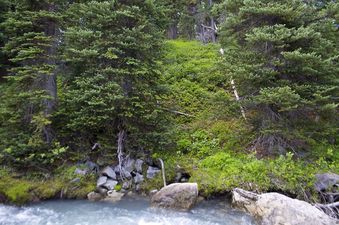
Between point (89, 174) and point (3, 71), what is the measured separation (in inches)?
281

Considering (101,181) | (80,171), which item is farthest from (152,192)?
(80,171)

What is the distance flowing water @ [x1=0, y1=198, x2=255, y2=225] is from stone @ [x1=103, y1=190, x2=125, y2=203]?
0.21 m

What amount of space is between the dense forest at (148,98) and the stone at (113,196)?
756 mm

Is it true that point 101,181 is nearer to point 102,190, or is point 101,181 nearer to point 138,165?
point 102,190

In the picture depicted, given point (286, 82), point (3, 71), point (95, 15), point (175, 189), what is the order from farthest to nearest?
point (3, 71) → point (95, 15) → point (286, 82) → point (175, 189)

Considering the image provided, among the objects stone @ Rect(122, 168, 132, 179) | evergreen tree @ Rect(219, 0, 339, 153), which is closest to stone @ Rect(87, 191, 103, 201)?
stone @ Rect(122, 168, 132, 179)

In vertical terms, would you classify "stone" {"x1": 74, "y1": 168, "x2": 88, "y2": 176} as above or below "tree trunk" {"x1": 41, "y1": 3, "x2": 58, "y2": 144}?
below

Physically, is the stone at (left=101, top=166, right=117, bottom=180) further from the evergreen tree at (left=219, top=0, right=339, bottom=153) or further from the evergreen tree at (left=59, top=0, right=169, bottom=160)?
the evergreen tree at (left=219, top=0, right=339, bottom=153)

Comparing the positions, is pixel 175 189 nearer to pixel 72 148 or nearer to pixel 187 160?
pixel 187 160

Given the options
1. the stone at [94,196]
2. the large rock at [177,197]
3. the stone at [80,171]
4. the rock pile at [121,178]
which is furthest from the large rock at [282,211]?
the stone at [80,171]

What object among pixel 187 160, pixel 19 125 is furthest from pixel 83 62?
pixel 187 160

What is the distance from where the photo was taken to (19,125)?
9.01 metres

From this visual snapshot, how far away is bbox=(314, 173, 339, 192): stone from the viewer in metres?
8.17

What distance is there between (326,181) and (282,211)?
2.47m
